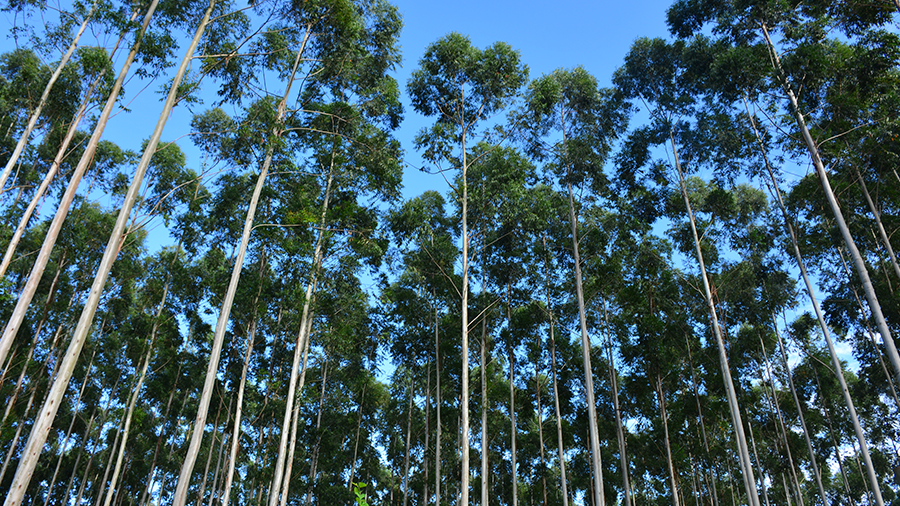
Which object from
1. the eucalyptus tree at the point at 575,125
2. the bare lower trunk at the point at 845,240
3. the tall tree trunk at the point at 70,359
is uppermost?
the eucalyptus tree at the point at 575,125

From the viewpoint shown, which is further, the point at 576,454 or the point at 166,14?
the point at 576,454

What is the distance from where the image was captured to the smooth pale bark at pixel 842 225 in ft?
22.2

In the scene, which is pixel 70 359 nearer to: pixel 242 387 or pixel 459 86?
pixel 242 387

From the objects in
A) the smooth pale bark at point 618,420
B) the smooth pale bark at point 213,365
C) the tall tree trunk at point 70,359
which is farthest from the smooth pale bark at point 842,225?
the tall tree trunk at point 70,359

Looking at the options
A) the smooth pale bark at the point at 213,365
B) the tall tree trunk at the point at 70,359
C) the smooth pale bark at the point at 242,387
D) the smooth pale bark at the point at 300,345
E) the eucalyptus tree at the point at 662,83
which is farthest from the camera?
the eucalyptus tree at the point at 662,83

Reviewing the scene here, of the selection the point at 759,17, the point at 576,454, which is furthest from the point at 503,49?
the point at 576,454

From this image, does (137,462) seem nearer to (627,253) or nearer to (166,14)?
(166,14)

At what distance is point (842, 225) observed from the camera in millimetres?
7855

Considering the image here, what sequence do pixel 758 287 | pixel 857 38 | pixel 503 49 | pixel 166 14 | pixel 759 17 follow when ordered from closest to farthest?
pixel 166 14 < pixel 857 38 < pixel 759 17 < pixel 503 49 < pixel 758 287

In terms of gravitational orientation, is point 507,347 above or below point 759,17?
below

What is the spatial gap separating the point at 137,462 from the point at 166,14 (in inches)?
751

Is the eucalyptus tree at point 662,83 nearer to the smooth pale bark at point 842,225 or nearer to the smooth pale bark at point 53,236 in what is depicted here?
the smooth pale bark at point 842,225

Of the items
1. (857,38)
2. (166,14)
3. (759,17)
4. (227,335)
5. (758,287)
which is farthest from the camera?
(758,287)

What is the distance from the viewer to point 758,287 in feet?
51.4
